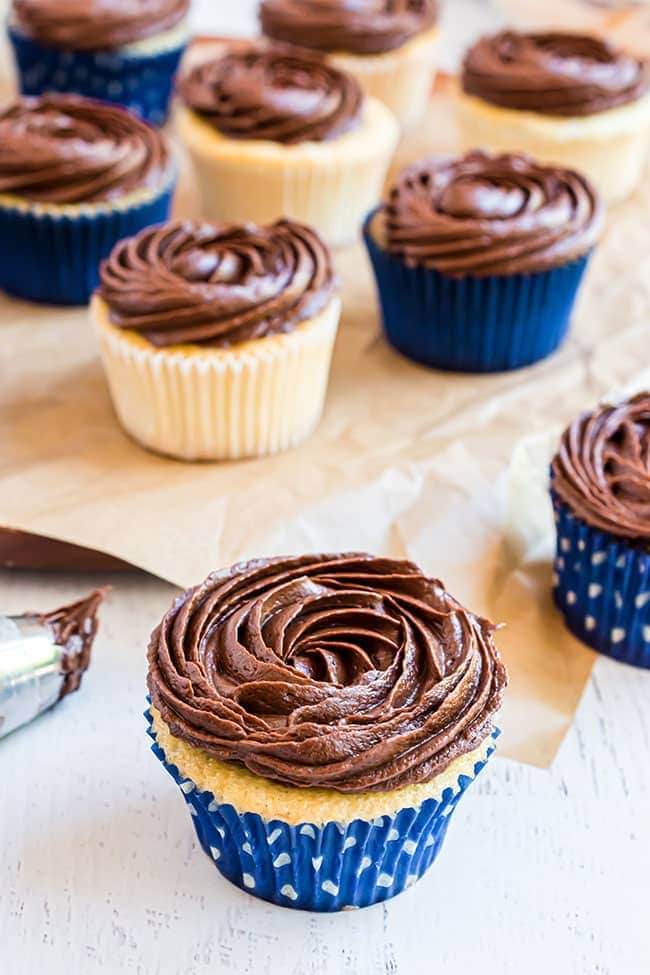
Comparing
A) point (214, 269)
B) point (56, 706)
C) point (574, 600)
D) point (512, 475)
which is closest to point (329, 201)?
point (214, 269)

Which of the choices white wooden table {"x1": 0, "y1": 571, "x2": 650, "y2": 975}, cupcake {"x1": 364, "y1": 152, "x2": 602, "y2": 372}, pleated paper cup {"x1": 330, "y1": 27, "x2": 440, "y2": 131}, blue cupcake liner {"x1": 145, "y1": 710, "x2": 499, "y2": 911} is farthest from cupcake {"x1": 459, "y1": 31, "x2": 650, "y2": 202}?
blue cupcake liner {"x1": 145, "y1": 710, "x2": 499, "y2": 911}

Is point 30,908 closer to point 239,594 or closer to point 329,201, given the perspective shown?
point 239,594

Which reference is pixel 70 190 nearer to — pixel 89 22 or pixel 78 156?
pixel 78 156

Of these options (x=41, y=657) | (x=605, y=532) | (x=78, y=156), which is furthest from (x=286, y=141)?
(x=41, y=657)

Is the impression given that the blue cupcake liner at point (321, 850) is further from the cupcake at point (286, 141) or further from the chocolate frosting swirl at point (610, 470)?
the cupcake at point (286, 141)

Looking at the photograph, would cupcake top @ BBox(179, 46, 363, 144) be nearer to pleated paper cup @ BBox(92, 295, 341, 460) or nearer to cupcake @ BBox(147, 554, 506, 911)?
pleated paper cup @ BBox(92, 295, 341, 460)

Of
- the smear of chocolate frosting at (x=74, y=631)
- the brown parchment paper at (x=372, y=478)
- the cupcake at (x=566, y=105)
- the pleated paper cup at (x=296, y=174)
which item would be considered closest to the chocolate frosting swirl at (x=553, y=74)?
the cupcake at (x=566, y=105)

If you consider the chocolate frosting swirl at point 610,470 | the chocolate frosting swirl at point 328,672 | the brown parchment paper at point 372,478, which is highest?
the chocolate frosting swirl at point 328,672
